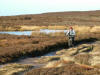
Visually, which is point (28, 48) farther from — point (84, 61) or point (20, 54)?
point (84, 61)

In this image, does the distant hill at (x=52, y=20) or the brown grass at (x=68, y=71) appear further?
the distant hill at (x=52, y=20)

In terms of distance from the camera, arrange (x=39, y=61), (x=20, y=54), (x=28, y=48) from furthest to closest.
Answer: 1. (x=28, y=48)
2. (x=20, y=54)
3. (x=39, y=61)

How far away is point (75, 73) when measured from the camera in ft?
39.1

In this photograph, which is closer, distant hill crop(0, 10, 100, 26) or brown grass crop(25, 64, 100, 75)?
brown grass crop(25, 64, 100, 75)

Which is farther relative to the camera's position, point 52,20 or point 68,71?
point 52,20

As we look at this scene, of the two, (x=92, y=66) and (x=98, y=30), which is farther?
(x=98, y=30)

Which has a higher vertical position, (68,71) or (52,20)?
(68,71)

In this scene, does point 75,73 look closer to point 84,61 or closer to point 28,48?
point 84,61

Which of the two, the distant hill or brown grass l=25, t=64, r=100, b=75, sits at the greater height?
brown grass l=25, t=64, r=100, b=75

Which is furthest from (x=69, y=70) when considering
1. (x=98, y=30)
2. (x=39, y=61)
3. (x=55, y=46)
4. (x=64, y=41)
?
(x=98, y=30)

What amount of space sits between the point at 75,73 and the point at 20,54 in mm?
8497

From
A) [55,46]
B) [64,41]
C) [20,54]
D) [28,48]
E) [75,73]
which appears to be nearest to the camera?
[75,73]

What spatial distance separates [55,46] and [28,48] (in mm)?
3920

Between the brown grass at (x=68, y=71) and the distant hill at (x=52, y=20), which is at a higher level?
the brown grass at (x=68, y=71)
